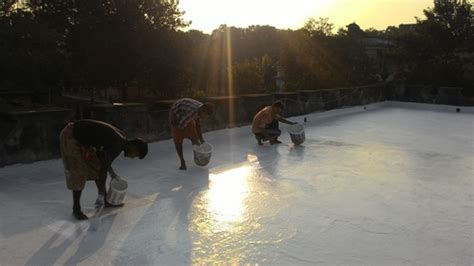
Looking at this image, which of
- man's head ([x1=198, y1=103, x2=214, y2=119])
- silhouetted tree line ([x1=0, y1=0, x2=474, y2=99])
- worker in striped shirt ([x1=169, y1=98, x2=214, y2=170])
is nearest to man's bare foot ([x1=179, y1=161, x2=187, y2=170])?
worker in striped shirt ([x1=169, y1=98, x2=214, y2=170])

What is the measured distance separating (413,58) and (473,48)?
234 centimetres

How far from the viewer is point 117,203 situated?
4.18m

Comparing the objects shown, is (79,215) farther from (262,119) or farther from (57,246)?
(262,119)

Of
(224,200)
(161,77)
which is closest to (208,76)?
(161,77)

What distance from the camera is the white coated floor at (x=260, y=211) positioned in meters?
3.24

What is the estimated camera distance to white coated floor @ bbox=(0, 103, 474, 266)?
127 inches

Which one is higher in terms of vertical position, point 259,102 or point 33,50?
point 33,50

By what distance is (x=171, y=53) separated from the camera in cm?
1329

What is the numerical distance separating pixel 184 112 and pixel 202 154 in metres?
0.66

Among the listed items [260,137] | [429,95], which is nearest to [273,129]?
[260,137]

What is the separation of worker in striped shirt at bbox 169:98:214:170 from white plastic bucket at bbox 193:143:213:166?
12 cm

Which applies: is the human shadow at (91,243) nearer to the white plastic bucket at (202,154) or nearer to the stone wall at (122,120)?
the white plastic bucket at (202,154)

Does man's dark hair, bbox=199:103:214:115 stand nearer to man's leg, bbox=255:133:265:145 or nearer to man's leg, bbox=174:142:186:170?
man's leg, bbox=174:142:186:170

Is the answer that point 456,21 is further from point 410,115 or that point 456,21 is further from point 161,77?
point 161,77
